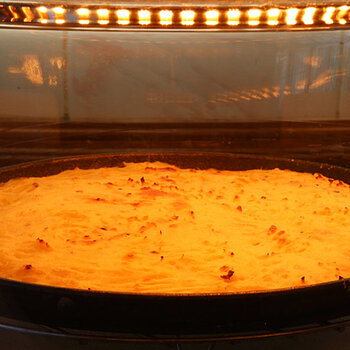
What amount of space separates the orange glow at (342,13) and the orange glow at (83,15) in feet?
4.28

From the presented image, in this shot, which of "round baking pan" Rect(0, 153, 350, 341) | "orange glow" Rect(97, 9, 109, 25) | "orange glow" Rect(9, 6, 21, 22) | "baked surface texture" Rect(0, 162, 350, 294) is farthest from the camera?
"orange glow" Rect(97, 9, 109, 25)

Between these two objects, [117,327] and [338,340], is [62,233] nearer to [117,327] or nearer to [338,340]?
[117,327]

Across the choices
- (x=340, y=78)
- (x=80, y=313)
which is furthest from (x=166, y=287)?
(x=340, y=78)

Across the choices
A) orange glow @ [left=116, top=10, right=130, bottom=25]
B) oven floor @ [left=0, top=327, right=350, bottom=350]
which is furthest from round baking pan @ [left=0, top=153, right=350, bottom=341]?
orange glow @ [left=116, top=10, right=130, bottom=25]

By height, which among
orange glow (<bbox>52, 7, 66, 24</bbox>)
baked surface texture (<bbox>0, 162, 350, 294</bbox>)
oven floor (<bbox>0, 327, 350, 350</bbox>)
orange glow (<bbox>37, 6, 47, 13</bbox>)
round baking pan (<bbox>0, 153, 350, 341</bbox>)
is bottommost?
baked surface texture (<bbox>0, 162, 350, 294</bbox>)

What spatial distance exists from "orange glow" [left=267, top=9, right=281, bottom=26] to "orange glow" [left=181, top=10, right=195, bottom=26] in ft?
1.35

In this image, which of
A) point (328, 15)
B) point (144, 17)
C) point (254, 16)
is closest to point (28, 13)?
point (144, 17)

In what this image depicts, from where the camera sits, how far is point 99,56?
3779 mm

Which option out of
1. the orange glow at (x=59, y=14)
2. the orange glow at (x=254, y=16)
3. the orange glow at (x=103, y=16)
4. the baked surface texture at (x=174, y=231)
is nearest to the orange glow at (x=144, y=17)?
the orange glow at (x=103, y=16)

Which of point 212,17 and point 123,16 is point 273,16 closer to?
point 212,17

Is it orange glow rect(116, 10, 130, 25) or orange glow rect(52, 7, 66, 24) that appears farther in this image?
orange glow rect(116, 10, 130, 25)

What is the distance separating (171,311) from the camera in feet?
3.37

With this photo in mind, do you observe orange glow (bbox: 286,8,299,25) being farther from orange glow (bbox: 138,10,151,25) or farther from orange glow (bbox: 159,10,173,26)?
orange glow (bbox: 138,10,151,25)

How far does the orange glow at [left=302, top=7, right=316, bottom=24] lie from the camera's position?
2350 mm
